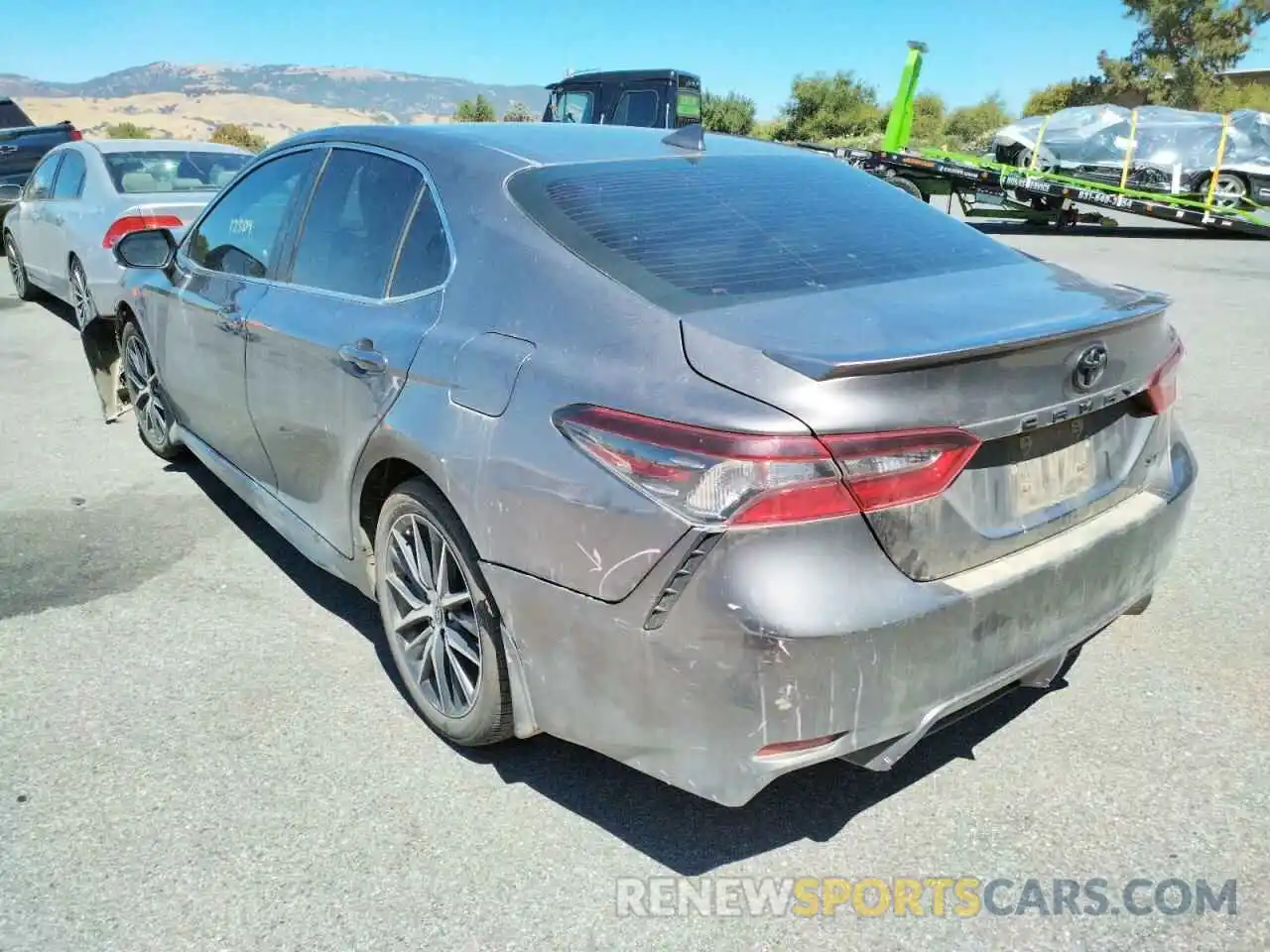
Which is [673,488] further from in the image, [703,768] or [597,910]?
[597,910]

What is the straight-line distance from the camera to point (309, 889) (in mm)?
2447

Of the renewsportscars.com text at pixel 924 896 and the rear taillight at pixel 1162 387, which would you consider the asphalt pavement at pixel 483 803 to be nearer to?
the renewsportscars.com text at pixel 924 896

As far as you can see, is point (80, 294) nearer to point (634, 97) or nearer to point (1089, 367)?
point (1089, 367)

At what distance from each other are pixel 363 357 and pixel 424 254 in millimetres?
347

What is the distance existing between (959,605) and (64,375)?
7234 mm

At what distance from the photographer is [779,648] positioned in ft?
6.80

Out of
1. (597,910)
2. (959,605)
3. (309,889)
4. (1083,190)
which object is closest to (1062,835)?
(959,605)

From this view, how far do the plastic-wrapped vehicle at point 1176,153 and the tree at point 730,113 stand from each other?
35769 millimetres

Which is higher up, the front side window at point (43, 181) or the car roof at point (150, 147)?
the car roof at point (150, 147)

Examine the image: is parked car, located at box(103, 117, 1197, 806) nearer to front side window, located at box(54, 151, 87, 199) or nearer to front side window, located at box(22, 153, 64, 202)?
front side window, located at box(54, 151, 87, 199)

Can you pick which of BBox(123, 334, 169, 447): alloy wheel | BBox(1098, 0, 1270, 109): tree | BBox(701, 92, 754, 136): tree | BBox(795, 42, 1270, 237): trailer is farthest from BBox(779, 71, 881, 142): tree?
BBox(123, 334, 169, 447): alloy wheel

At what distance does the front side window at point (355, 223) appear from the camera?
318 cm

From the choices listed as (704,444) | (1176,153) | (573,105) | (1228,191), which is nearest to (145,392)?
(704,444)

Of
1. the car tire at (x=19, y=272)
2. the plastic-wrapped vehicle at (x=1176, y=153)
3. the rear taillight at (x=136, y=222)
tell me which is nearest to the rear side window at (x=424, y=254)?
the rear taillight at (x=136, y=222)
